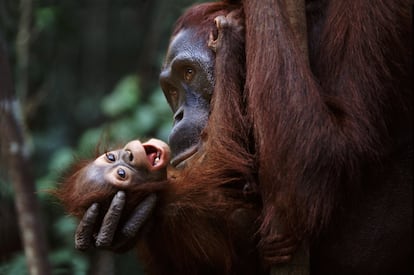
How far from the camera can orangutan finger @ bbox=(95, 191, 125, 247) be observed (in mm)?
3246

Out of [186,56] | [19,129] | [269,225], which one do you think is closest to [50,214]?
[19,129]

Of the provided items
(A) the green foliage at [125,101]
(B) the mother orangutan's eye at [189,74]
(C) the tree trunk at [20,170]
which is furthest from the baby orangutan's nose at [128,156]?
(A) the green foliage at [125,101]

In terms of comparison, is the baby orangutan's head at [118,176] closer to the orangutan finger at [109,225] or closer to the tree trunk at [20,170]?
the orangutan finger at [109,225]

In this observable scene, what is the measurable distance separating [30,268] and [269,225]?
76.9 inches

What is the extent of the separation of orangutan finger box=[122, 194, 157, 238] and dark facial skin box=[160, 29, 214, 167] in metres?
0.44

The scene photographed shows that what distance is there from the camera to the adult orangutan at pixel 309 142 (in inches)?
126

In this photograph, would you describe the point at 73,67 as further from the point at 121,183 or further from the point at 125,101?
the point at 121,183

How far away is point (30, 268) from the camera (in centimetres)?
468

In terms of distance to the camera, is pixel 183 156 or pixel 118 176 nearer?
pixel 118 176

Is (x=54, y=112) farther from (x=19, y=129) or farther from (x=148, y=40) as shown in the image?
(x=19, y=129)

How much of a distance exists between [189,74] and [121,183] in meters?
0.77

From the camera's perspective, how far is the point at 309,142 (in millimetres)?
3184

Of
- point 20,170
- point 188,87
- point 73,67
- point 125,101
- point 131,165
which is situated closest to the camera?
point 131,165

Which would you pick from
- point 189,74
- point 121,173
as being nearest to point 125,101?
point 189,74
